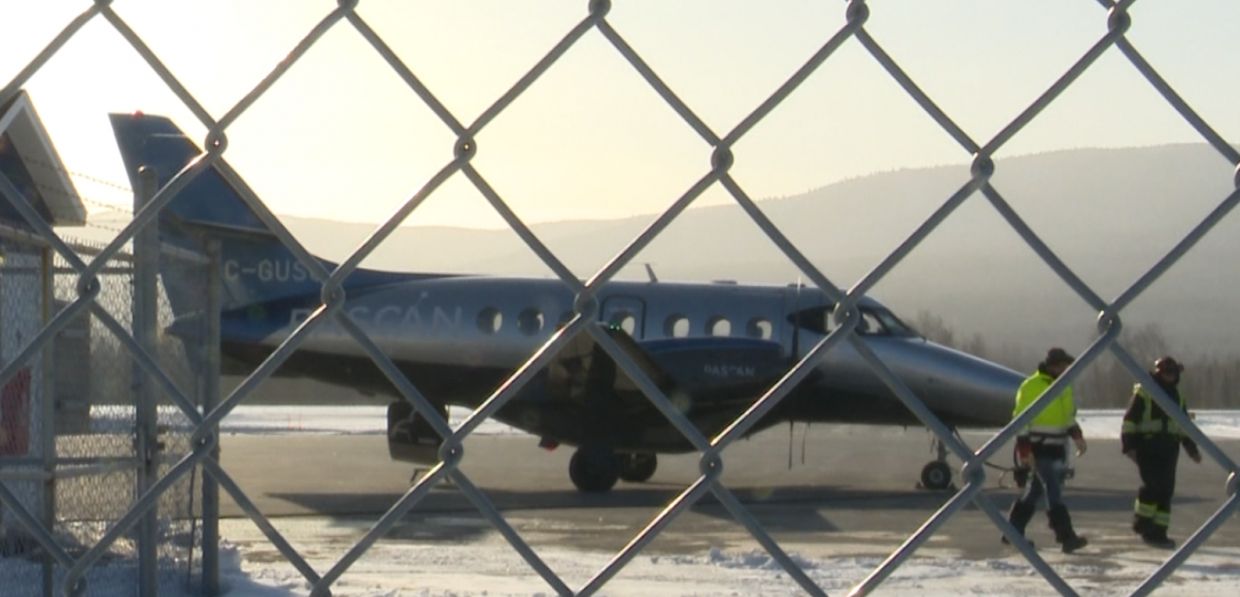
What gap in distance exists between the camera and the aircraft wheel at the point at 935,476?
57.9 feet

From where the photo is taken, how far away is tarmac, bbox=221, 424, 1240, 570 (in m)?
12.2

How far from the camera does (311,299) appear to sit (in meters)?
19.7

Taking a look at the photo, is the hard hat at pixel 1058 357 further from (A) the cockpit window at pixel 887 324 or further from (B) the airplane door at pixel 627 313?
(B) the airplane door at pixel 627 313

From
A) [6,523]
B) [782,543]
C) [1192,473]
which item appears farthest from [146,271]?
[1192,473]

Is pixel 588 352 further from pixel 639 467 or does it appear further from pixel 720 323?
pixel 639 467

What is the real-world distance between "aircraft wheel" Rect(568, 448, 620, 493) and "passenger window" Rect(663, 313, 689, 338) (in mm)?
1579

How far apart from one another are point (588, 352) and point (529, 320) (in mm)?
1730

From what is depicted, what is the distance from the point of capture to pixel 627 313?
18594 mm

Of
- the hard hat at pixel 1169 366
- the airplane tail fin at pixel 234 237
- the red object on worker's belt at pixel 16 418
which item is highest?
the airplane tail fin at pixel 234 237

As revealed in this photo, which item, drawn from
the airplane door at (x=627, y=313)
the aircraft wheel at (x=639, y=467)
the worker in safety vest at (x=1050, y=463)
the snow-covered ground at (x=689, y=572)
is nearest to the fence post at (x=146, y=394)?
the snow-covered ground at (x=689, y=572)

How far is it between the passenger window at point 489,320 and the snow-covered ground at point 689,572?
6.56 metres

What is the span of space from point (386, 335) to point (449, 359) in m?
0.75

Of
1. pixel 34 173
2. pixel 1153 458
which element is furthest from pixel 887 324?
pixel 34 173

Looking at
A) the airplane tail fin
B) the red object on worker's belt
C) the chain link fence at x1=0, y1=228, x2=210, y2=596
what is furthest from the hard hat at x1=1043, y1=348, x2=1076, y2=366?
the airplane tail fin
